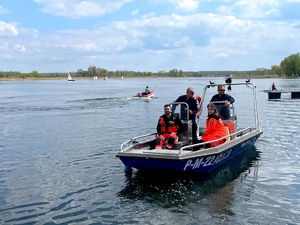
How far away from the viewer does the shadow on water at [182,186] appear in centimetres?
815

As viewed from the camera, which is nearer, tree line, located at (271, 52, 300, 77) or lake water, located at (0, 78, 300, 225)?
lake water, located at (0, 78, 300, 225)

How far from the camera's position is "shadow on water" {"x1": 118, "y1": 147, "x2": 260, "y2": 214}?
8.15m

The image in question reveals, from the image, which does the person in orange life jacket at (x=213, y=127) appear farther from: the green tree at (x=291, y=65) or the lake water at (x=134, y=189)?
the green tree at (x=291, y=65)

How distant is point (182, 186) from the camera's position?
8977 mm

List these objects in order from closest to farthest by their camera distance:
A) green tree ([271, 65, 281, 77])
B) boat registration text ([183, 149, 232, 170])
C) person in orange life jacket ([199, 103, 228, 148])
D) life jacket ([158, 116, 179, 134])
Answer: boat registration text ([183, 149, 232, 170]) < person in orange life jacket ([199, 103, 228, 148]) < life jacket ([158, 116, 179, 134]) < green tree ([271, 65, 281, 77])

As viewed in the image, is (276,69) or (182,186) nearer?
(182,186)

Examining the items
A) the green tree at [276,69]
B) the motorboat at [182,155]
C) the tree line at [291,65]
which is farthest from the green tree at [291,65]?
the motorboat at [182,155]

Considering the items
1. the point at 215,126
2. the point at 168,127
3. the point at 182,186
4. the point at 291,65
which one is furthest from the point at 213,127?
the point at 291,65

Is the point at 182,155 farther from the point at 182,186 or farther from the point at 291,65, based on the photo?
the point at 291,65

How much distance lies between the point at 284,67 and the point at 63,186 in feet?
466

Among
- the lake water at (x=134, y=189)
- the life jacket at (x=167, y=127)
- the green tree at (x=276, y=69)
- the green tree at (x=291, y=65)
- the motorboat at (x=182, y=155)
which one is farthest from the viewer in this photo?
the green tree at (x=276, y=69)

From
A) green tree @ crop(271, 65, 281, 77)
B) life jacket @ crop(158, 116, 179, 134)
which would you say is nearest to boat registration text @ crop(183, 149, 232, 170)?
life jacket @ crop(158, 116, 179, 134)

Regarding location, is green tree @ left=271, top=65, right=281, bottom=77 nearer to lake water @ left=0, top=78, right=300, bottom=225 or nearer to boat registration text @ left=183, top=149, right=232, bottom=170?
lake water @ left=0, top=78, right=300, bottom=225

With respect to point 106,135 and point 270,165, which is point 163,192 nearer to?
point 270,165
